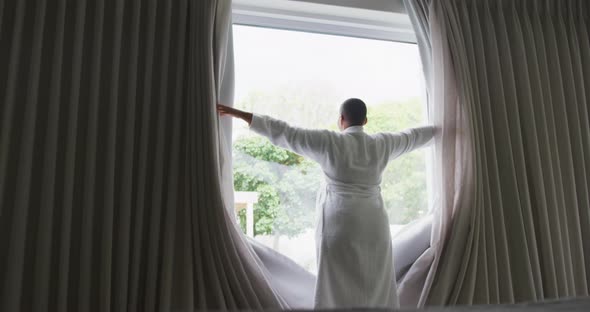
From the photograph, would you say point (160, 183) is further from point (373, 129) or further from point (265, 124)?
point (373, 129)

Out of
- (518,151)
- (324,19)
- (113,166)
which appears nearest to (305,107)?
(324,19)

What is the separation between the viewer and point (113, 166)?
1.51m

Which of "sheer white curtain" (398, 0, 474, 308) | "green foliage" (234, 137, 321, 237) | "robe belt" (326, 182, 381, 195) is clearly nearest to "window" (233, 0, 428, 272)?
"green foliage" (234, 137, 321, 237)

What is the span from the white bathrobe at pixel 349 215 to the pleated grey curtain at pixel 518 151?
1.15 ft

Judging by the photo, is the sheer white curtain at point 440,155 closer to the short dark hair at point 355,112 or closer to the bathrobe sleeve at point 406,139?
the bathrobe sleeve at point 406,139

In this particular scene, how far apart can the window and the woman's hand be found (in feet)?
0.79

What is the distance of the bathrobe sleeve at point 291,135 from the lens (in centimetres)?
162

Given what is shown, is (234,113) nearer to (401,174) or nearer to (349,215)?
(349,215)

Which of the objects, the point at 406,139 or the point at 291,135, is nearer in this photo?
the point at 291,135

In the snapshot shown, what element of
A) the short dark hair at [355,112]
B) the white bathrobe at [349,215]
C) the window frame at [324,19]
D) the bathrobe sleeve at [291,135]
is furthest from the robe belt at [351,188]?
the window frame at [324,19]

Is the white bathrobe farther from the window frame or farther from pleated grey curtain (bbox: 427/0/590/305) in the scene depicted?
the window frame

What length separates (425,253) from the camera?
1.79m

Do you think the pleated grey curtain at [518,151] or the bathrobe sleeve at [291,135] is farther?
the pleated grey curtain at [518,151]

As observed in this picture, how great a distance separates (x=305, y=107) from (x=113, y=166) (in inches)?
35.9
